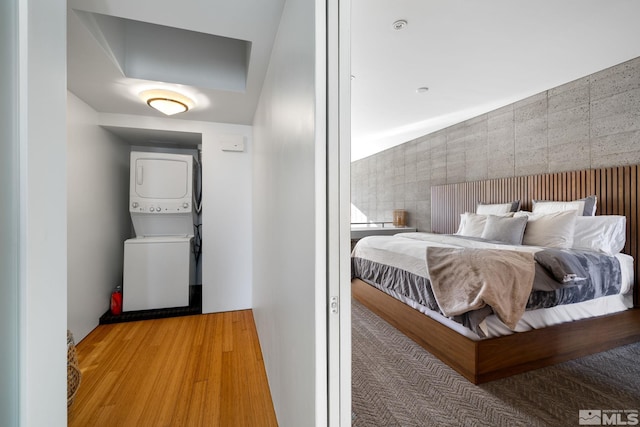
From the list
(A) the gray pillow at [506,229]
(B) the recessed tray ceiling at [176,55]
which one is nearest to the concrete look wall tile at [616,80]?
(A) the gray pillow at [506,229]

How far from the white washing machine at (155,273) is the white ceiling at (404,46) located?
128 centimetres

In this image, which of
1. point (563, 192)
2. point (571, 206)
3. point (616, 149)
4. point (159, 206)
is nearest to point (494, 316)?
point (571, 206)

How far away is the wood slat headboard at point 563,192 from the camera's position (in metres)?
2.46

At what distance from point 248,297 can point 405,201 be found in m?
3.92

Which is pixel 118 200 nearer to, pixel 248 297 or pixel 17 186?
pixel 248 297

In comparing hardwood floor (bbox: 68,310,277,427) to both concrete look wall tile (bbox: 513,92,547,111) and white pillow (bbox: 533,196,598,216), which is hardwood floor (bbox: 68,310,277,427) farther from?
concrete look wall tile (bbox: 513,92,547,111)

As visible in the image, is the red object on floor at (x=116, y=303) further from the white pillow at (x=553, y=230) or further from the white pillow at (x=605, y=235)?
the white pillow at (x=605, y=235)

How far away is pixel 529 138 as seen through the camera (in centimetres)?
335

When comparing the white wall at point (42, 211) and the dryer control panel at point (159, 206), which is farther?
the dryer control panel at point (159, 206)

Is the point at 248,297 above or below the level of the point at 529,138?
below

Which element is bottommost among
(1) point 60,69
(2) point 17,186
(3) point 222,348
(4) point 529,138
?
(3) point 222,348

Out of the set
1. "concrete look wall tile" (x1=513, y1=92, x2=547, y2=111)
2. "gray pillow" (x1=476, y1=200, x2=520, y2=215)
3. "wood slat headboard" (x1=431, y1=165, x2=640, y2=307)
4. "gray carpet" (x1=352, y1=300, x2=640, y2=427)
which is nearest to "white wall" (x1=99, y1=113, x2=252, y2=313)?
"gray carpet" (x1=352, y1=300, x2=640, y2=427)

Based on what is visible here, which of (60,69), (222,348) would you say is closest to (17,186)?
(60,69)

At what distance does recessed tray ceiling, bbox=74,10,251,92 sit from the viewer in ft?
6.43
